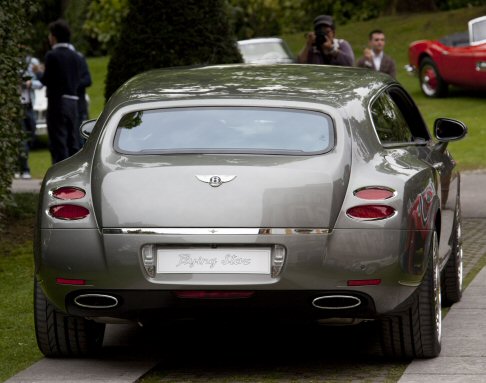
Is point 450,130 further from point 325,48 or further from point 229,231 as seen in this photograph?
point 325,48

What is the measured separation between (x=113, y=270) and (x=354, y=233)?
114 cm

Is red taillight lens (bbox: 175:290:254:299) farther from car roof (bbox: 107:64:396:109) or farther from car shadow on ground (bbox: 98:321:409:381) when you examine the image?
car roof (bbox: 107:64:396:109)

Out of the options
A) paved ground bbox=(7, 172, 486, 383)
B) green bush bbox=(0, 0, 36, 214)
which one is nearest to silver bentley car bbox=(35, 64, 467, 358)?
paved ground bbox=(7, 172, 486, 383)

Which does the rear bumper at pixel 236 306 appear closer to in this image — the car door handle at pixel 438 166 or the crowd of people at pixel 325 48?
the car door handle at pixel 438 166

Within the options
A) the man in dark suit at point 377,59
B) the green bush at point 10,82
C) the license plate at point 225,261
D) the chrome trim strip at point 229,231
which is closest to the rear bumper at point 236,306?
the license plate at point 225,261

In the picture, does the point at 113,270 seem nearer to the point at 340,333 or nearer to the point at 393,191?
the point at 393,191

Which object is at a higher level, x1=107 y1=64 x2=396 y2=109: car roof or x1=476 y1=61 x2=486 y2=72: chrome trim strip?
x1=107 y1=64 x2=396 y2=109: car roof

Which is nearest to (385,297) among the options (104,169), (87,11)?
(104,169)

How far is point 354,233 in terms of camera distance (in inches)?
257

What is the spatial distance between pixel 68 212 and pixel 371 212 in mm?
1447

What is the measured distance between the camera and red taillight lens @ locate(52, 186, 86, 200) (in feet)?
22.1

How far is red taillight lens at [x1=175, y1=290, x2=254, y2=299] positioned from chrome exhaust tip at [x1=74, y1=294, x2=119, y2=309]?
1.14 feet

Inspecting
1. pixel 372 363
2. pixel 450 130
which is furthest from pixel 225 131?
pixel 450 130

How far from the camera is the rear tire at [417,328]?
6949mm
